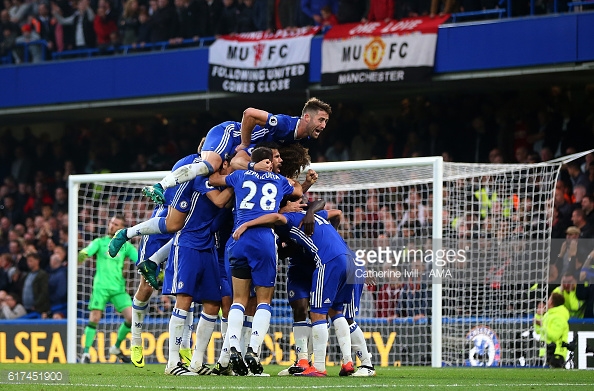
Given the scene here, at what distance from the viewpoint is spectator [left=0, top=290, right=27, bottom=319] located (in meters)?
18.3

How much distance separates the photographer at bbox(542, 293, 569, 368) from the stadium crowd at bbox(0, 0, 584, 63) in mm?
5126

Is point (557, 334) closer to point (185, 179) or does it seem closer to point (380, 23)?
point (185, 179)

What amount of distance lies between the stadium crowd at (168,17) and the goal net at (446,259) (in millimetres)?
3780

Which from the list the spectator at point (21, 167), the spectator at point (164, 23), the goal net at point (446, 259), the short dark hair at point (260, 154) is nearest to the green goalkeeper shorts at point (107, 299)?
the goal net at point (446, 259)

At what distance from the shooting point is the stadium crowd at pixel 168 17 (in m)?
18.2

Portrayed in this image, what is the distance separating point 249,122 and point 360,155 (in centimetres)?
952

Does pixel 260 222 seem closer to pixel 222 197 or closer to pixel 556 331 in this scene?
pixel 222 197

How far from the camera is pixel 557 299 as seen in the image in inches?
522

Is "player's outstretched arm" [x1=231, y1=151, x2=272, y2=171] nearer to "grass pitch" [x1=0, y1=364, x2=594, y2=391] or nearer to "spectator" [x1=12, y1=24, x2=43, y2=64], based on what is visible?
"grass pitch" [x1=0, y1=364, x2=594, y2=391]

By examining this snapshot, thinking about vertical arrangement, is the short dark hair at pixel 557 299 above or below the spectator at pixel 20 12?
below

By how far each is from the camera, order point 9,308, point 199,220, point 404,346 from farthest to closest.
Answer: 1. point 9,308
2. point 404,346
3. point 199,220

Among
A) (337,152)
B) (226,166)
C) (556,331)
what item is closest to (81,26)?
(337,152)

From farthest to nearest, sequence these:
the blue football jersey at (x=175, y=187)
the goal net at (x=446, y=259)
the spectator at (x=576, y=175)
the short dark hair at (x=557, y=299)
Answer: the spectator at (x=576, y=175)
the goal net at (x=446, y=259)
the short dark hair at (x=557, y=299)
the blue football jersey at (x=175, y=187)

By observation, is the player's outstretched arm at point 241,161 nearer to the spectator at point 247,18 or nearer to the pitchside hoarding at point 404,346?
the pitchside hoarding at point 404,346
